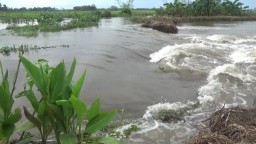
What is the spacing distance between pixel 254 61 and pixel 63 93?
29.6 ft

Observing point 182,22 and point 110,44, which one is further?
point 182,22

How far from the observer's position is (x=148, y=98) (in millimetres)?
6414

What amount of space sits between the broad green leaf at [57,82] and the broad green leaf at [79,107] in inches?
8.7

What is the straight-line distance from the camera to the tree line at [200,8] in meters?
31.3

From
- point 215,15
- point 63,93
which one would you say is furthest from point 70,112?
point 215,15

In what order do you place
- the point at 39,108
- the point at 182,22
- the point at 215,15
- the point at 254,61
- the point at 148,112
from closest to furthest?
the point at 39,108
the point at 148,112
the point at 254,61
the point at 182,22
the point at 215,15

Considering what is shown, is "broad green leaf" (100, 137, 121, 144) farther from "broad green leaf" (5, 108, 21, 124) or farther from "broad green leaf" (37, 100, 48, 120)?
"broad green leaf" (5, 108, 21, 124)

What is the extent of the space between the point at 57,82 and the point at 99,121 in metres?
0.48

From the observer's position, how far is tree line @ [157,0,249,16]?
103 feet

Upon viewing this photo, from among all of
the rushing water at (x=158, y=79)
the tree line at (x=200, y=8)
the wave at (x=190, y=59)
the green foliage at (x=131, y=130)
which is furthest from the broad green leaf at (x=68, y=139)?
the tree line at (x=200, y=8)

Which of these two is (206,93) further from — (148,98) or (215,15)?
(215,15)

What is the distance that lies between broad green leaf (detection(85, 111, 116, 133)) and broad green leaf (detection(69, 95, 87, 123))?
0.14 metres

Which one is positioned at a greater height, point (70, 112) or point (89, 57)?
point (70, 112)

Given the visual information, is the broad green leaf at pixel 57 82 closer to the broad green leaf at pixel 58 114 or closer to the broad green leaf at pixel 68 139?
the broad green leaf at pixel 58 114
